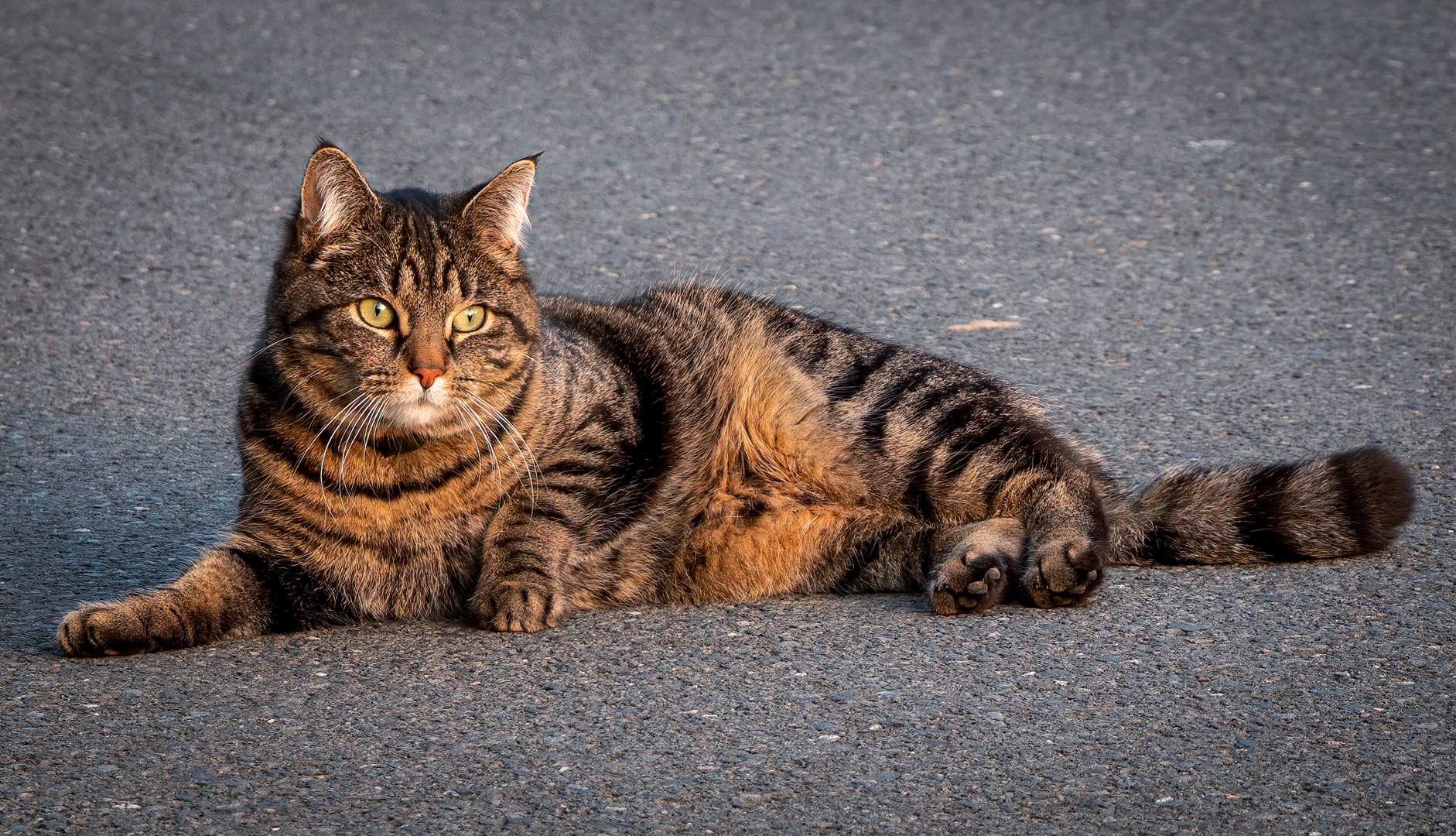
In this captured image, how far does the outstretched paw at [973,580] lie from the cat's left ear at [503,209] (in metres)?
1.35

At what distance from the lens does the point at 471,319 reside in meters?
3.66

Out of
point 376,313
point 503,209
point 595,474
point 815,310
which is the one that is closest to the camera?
point 376,313

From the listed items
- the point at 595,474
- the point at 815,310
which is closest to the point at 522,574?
the point at 595,474

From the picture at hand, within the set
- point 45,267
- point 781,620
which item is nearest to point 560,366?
point 781,620

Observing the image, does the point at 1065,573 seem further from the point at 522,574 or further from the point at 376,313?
the point at 376,313

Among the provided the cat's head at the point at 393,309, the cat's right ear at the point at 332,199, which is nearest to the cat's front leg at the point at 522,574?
the cat's head at the point at 393,309

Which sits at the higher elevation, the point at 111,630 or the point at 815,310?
the point at 815,310

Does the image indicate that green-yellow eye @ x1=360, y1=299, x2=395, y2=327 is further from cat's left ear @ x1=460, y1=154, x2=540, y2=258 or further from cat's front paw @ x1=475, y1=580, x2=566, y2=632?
cat's front paw @ x1=475, y1=580, x2=566, y2=632

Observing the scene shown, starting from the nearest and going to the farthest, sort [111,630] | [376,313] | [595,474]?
[111,630] → [376,313] → [595,474]

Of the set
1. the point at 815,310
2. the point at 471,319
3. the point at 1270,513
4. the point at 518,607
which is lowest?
the point at 518,607

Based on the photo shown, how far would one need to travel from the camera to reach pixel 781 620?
3.78 metres

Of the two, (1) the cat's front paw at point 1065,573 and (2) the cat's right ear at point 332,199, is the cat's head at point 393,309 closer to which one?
(2) the cat's right ear at point 332,199

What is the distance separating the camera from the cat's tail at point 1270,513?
3969 millimetres

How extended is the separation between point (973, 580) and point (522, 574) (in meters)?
1.11
